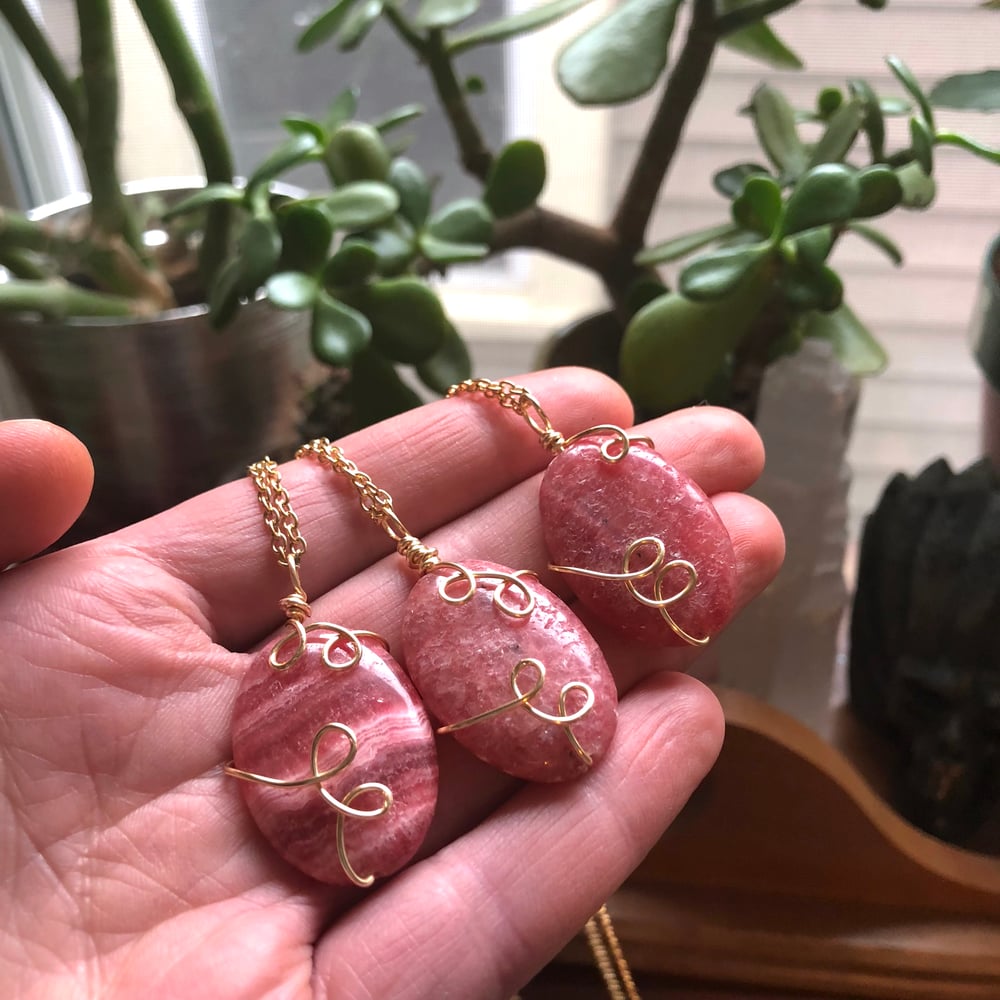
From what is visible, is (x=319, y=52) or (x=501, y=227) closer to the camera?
(x=501, y=227)

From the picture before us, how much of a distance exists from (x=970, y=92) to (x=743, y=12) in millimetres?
193

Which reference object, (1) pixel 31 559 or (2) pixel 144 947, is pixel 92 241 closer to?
(1) pixel 31 559

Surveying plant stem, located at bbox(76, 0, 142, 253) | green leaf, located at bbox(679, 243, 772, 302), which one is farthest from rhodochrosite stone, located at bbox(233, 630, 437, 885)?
plant stem, located at bbox(76, 0, 142, 253)

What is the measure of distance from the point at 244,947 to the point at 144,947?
0.25 ft

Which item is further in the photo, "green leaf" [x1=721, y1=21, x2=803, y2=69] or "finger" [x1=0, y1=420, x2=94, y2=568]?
"green leaf" [x1=721, y1=21, x2=803, y2=69]

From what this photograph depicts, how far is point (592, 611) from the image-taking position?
76 cm

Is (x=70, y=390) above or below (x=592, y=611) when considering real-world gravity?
above

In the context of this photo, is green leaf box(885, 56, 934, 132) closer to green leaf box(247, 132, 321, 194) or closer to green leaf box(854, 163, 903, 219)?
green leaf box(854, 163, 903, 219)

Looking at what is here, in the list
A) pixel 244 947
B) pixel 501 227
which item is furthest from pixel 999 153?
pixel 244 947

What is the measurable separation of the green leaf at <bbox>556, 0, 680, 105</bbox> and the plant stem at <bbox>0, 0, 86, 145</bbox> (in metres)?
0.43

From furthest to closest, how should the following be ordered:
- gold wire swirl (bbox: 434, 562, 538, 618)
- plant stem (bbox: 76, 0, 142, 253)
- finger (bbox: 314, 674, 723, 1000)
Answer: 1. plant stem (bbox: 76, 0, 142, 253)
2. gold wire swirl (bbox: 434, 562, 538, 618)
3. finger (bbox: 314, 674, 723, 1000)

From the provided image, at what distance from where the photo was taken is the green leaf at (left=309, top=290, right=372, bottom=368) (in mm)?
772

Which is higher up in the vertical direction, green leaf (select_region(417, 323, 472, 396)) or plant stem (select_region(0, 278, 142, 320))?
plant stem (select_region(0, 278, 142, 320))

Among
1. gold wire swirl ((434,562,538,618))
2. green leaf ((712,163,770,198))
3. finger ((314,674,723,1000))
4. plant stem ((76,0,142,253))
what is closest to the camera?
finger ((314,674,723,1000))
